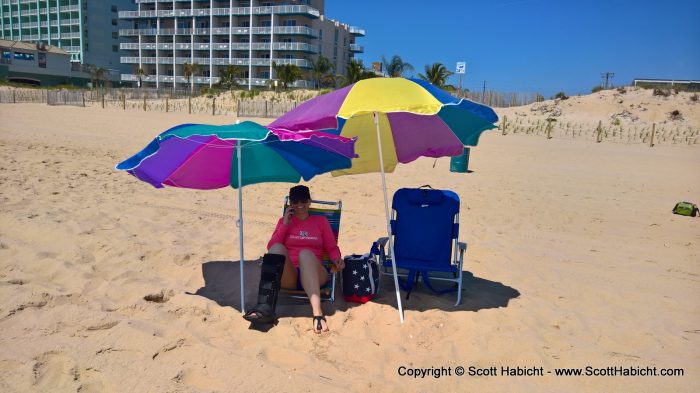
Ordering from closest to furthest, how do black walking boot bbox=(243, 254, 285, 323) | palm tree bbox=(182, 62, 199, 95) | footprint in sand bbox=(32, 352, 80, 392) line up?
footprint in sand bbox=(32, 352, 80, 392) → black walking boot bbox=(243, 254, 285, 323) → palm tree bbox=(182, 62, 199, 95)

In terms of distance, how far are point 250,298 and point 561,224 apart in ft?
16.5

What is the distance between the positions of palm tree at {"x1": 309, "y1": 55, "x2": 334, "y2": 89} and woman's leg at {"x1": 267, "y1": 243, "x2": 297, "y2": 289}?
52426mm

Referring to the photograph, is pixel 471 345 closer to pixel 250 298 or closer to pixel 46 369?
pixel 250 298

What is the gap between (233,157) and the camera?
391 centimetres

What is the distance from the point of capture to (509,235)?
20.9 feet

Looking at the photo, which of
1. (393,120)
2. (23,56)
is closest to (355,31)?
(23,56)

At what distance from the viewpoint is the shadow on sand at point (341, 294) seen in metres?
3.90

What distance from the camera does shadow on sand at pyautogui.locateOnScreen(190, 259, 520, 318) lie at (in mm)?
3900

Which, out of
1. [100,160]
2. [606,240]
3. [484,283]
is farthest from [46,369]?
[100,160]

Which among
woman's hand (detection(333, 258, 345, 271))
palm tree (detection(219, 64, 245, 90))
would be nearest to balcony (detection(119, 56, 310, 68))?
palm tree (detection(219, 64, 245, 90))

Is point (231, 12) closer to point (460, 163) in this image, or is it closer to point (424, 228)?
point (460, 163)

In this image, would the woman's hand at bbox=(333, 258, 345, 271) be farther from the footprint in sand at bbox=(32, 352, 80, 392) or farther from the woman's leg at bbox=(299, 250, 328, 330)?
the footprint in sand at bbox=(32, 352, 80, 392)

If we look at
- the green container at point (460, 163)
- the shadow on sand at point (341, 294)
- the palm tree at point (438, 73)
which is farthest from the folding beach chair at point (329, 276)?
the palm tree at point (438, 73)

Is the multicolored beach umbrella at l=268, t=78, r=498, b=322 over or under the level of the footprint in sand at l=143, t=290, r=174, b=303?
over
